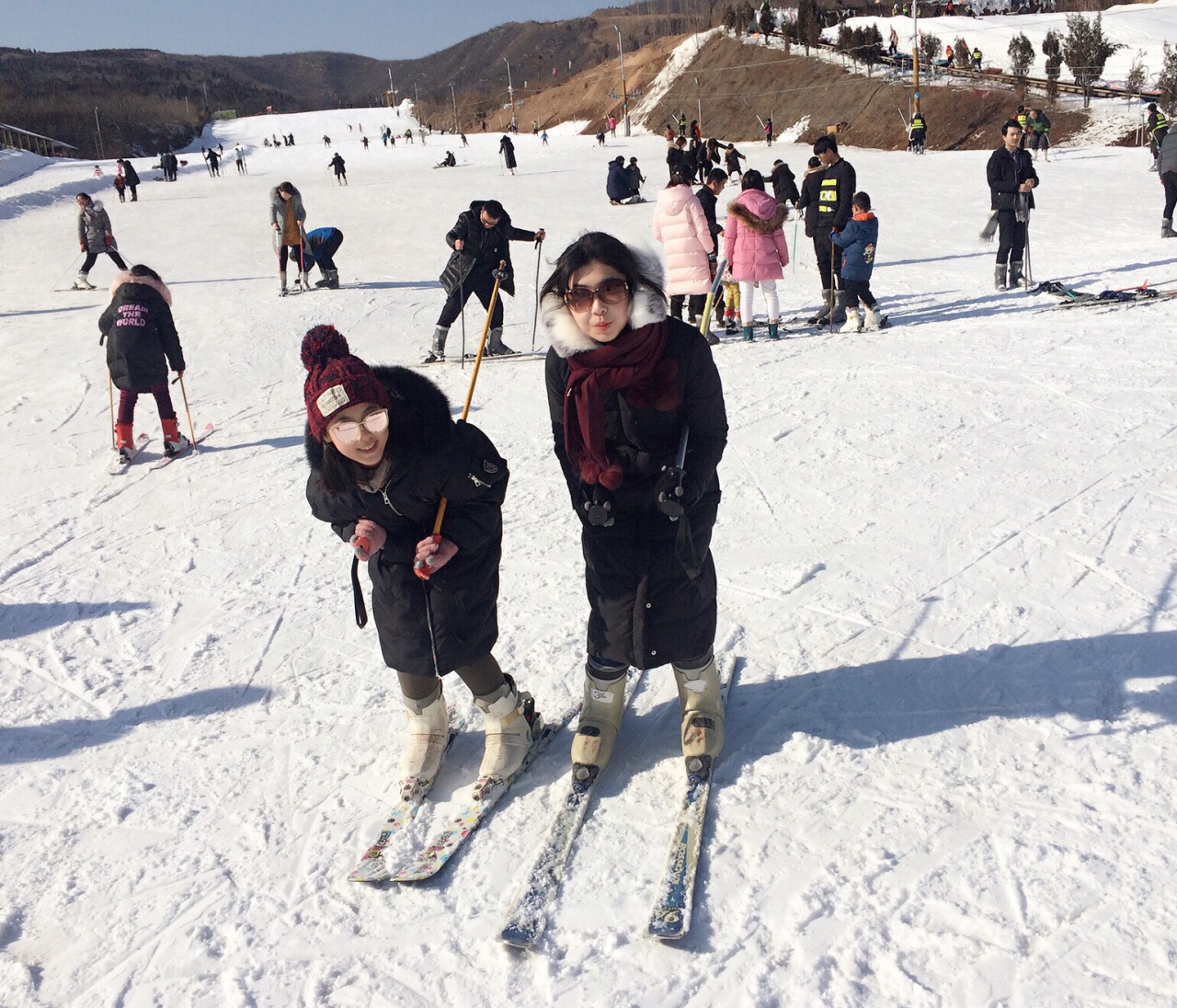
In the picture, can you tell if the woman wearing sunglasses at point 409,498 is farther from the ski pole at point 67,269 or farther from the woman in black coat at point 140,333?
the ski pole at point 67,269

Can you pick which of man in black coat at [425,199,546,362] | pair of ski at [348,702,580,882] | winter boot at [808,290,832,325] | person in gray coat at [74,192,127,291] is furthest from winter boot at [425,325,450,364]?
person in gray coat at [74,192,127,291]

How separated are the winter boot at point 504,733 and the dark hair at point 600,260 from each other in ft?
4.41

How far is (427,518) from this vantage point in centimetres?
268

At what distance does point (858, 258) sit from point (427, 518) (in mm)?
6502

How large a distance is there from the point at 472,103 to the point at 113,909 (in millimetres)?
95771

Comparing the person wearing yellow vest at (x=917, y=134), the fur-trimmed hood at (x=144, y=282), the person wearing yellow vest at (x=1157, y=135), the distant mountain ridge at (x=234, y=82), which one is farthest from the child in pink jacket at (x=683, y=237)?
the distant mountain ridge at (x=234, y=82)

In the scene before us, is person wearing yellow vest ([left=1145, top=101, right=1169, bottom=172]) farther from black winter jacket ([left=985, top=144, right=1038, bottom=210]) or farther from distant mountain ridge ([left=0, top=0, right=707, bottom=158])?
distant mountain ridge ([left=0, top=0, right=707, bottom=158])

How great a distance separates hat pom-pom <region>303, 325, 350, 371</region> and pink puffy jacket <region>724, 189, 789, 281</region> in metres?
5.85

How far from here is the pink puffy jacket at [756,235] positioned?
7.86 metres

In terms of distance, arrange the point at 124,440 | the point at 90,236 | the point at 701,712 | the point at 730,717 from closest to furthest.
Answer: the point at 701,712, the point at 730,717, the point at 124,440, the point at 90,236

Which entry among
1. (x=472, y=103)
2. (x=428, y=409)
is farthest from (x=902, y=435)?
(x=472, y=103)

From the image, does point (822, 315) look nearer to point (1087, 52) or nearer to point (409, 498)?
point (409, 498)

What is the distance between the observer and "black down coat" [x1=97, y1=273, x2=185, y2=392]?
243 inches

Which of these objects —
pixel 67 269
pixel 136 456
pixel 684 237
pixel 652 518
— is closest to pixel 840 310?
pixel 684 237
